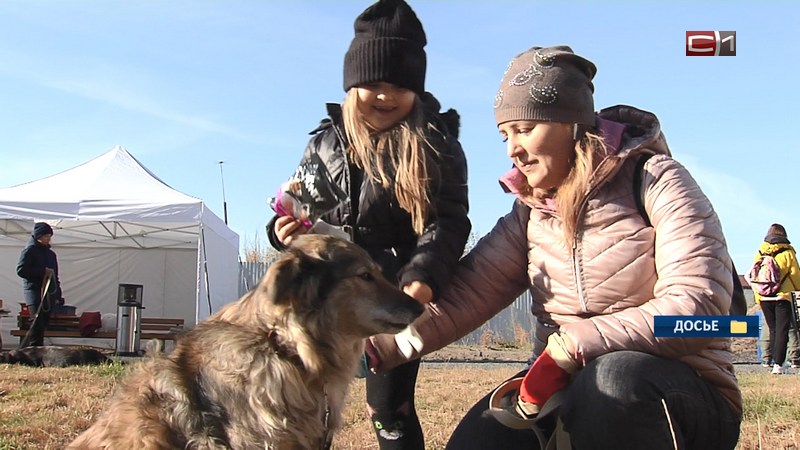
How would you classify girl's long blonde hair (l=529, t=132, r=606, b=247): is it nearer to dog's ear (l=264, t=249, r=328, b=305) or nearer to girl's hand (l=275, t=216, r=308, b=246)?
dog's ear (l=264, t=249, r=328, b=305)

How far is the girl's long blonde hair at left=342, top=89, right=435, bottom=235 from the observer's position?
11.6 ft

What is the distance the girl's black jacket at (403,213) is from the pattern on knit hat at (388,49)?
0.69 ft

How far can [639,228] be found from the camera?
295 centimetres

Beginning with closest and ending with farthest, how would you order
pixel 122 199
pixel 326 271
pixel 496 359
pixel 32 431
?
pixel 326 271 → pixel 32 431 → pixel 496 359 → pixel 122 199

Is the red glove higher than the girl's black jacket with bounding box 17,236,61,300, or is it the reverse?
the girl's black jacket with bounding box 17,236,61,300

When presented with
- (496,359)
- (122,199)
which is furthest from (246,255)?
(496,359)

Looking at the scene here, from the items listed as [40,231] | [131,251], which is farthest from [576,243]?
[131,251]

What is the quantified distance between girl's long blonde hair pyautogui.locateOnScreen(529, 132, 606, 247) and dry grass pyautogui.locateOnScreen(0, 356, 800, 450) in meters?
1.84

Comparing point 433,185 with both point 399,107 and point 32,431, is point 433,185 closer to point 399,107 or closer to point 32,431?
point 399,107

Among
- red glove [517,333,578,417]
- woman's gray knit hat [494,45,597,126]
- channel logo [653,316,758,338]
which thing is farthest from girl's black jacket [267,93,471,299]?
channel logo [653,316,758,338]

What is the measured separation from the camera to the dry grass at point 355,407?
4859 millimetres

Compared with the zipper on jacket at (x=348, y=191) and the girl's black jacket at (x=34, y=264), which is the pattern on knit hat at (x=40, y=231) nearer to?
the girl's black jacket at (x=34, y=264)

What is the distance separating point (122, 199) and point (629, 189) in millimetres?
14781

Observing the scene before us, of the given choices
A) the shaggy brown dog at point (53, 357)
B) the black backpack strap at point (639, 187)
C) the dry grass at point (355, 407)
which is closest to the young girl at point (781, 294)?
the dry grass at point (355, 407)
